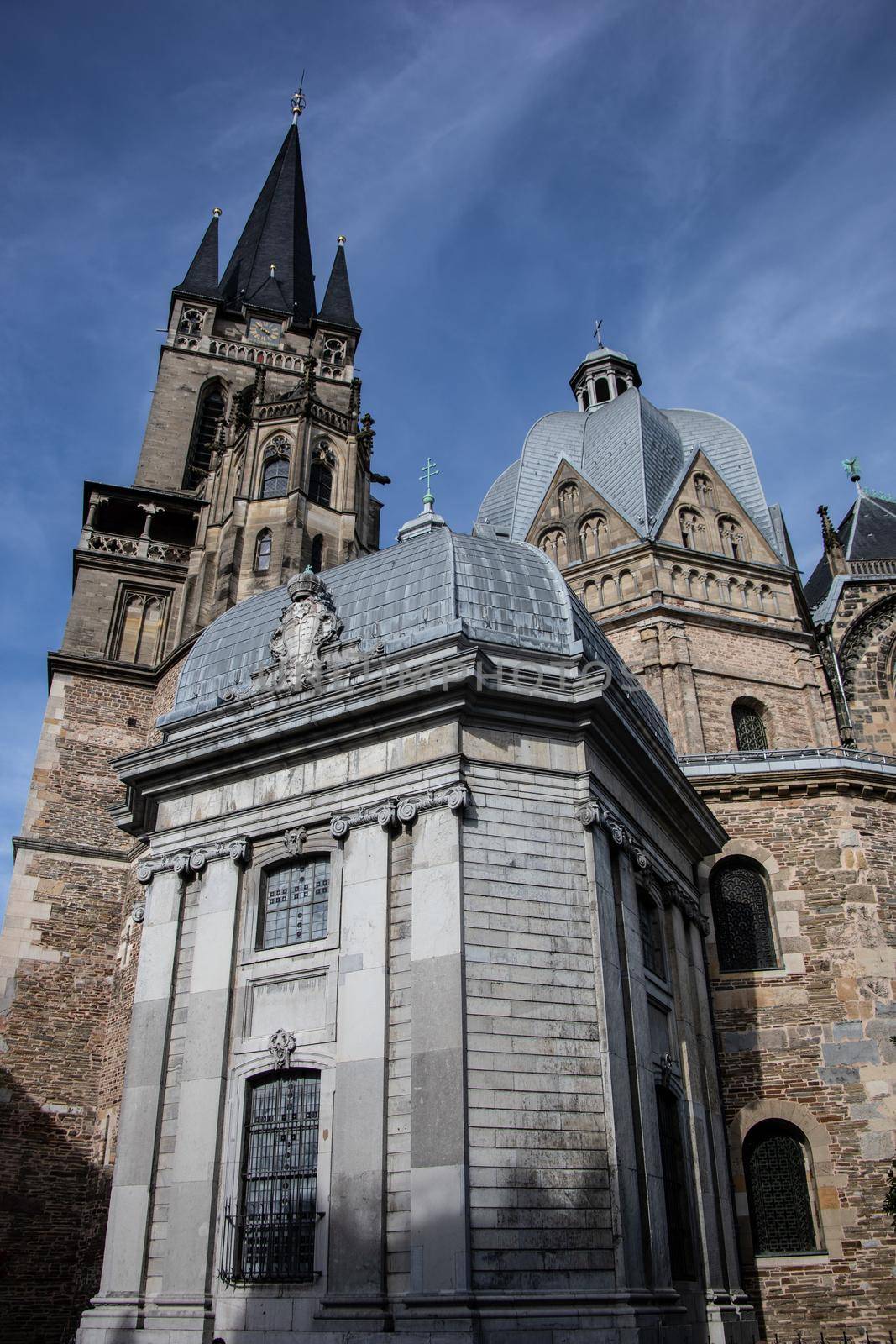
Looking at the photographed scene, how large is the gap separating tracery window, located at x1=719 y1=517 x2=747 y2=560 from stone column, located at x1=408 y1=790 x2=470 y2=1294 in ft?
69.6

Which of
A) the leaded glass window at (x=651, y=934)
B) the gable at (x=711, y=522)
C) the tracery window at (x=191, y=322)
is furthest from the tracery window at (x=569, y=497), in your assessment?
the leaded glass window at (x=651, y=934)

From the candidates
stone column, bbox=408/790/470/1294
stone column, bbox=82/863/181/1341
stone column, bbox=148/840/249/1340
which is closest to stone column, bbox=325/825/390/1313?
stone column, bbox=408/790/470/1294

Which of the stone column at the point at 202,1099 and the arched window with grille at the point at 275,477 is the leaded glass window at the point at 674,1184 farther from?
the arched window with grille at the point at 275,477

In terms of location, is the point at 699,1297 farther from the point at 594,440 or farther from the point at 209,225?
the point at 209,225

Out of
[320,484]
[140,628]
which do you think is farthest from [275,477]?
[140,628]

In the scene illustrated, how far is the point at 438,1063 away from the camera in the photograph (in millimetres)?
12766

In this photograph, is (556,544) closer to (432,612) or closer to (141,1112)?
(432,612)

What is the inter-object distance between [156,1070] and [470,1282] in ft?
17.5

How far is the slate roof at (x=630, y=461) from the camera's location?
33.9m

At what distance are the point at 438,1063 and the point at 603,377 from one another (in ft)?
113

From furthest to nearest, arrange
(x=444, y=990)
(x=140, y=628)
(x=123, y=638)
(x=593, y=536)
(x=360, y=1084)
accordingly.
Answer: (x=593, y=536) → (x=140, y=628) → (x=123, y=638) → (x=360, y=1084) → (x=444, y=990)

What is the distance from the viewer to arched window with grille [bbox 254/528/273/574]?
3019 cm

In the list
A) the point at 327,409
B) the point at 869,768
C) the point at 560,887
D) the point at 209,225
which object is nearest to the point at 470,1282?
the point at 560,887

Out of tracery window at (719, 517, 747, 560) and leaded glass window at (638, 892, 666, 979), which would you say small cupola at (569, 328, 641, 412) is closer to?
tracery window at (719, 517, 747, 560)
